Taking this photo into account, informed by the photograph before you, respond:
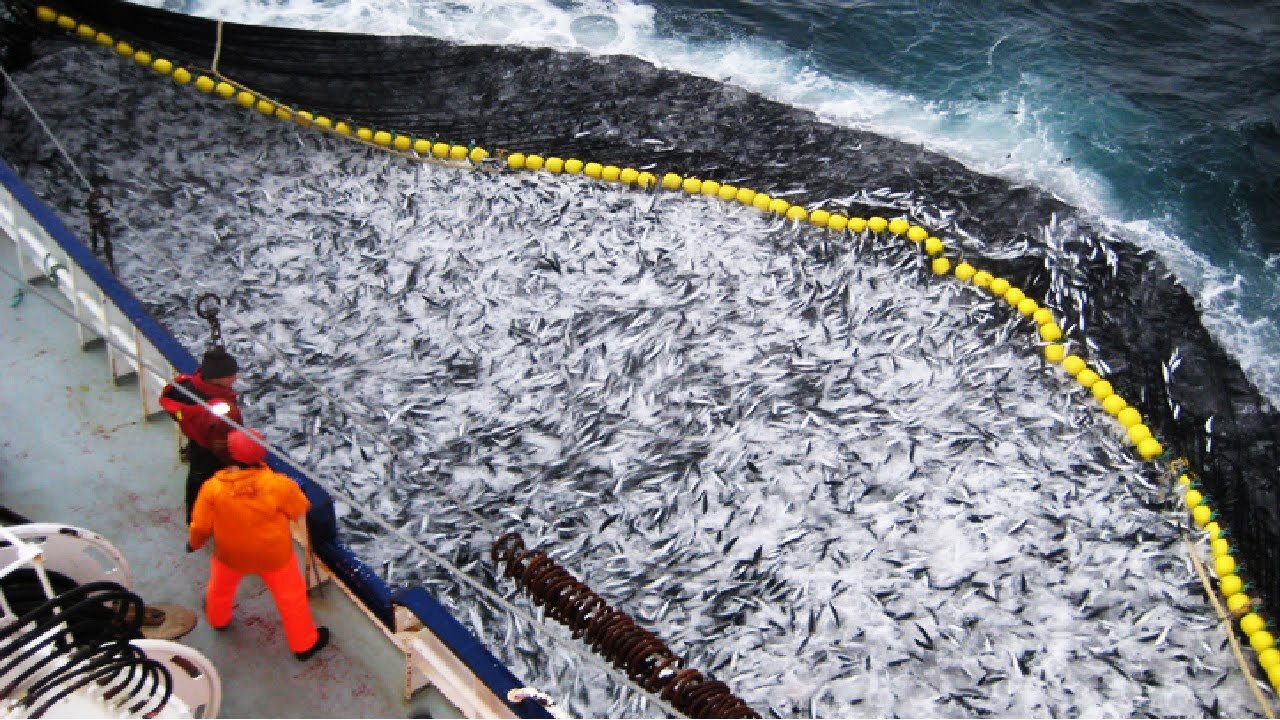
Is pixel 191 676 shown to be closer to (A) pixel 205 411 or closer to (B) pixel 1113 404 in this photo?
(A) pixel 205 411

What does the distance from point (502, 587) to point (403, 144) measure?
602 cm

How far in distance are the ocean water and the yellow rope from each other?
433 cm

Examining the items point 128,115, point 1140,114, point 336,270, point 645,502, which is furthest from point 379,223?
point 1140,114

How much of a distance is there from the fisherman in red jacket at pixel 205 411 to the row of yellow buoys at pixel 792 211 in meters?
6.13

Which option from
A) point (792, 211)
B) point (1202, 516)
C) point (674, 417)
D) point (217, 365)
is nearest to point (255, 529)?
point (217, 365)

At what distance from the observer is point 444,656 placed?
17.8 feet

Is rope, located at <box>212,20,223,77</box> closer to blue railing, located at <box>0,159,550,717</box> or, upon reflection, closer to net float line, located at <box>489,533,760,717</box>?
blue railing, located at <box>0,159,550,717</box>

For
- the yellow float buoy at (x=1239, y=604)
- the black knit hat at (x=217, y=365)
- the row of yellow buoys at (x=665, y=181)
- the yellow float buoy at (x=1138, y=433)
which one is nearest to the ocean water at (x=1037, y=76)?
the row of yellow buoys at (x=665, y=181)

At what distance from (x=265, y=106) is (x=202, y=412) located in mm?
7143

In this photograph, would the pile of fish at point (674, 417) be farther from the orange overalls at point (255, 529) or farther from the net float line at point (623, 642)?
the orange overalls at point (255, 529)

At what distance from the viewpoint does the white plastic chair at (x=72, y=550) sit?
479 centimetres

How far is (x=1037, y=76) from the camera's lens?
15289mm

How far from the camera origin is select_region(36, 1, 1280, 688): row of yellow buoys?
8.57 meters

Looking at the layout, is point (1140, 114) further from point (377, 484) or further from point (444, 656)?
point (444, 656)
